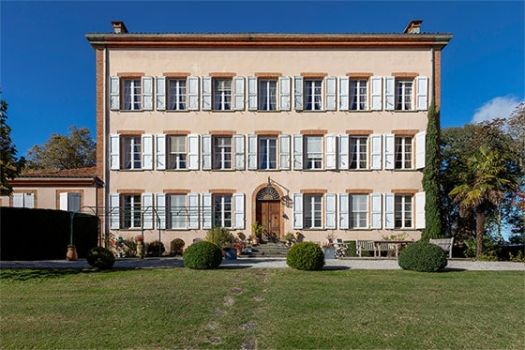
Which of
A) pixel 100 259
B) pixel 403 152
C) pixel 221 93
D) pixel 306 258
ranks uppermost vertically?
pixel 221 93

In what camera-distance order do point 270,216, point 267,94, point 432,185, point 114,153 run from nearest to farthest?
point 432,185 → point 114,153 → point 270,216 → point 267,94

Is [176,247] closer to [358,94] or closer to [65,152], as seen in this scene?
[358,94]

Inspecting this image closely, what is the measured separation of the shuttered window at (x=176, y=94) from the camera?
18828 mm

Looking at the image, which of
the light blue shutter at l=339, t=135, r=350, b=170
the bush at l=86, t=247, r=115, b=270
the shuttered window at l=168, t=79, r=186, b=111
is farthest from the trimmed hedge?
the light blue shutter at l=339, t=135, r=350, b=170

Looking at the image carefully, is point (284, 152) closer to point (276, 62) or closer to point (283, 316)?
point (276, 62)

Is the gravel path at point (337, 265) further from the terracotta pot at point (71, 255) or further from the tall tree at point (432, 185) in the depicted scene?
the tall tree at point (432, 185)

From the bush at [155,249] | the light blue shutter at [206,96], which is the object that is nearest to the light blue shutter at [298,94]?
the light blue shutter at [206,96]

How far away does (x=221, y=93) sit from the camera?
62.1 ft

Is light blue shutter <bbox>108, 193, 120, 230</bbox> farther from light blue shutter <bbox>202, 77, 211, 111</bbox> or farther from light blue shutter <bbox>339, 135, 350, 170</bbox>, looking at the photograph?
light blue shutter <bbox>339, 135, 350, 170</bbox>

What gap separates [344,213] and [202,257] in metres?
8.81

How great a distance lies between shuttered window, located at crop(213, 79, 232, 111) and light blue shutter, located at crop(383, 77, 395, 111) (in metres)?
7.46

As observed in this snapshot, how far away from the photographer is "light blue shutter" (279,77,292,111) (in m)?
18.6

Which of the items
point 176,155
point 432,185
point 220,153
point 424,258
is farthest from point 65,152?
point 424,258

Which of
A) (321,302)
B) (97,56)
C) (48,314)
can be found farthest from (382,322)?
(97,56)
